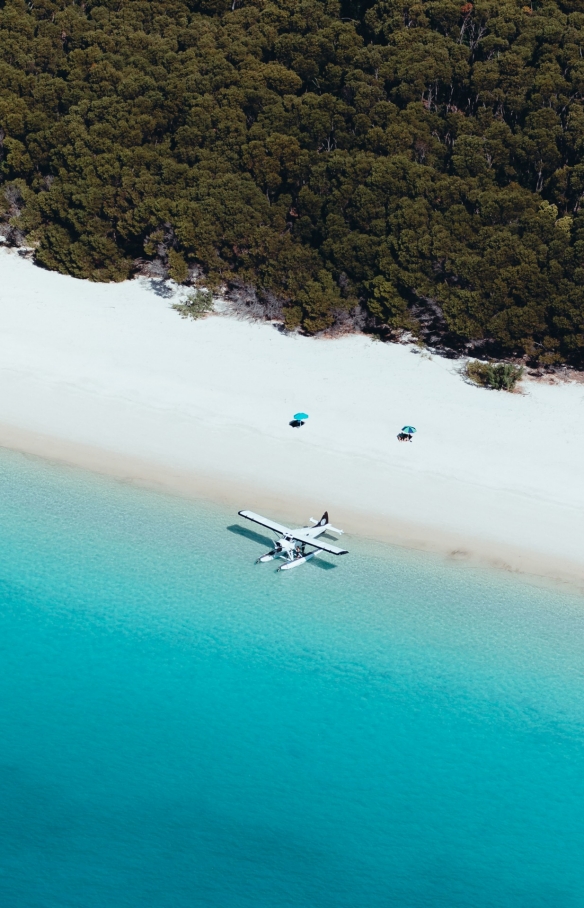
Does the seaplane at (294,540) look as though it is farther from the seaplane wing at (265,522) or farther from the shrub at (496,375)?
the shrub at (496,375)

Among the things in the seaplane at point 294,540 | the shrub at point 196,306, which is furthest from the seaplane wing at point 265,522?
the shrub at point 196,306

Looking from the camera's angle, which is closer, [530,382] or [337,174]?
[530,382]

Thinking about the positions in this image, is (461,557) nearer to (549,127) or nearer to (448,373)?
(448,373)

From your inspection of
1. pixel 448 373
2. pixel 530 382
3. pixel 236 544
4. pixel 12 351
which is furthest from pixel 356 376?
pixel 12 351

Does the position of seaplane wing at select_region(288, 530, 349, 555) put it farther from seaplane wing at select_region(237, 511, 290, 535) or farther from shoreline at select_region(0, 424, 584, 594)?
shoreline at select_region(0, 424, 584, 594)

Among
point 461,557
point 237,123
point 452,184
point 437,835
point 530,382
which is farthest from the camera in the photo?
point 237,123

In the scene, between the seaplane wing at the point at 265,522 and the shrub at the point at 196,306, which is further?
the shrub at the point at 196,306
